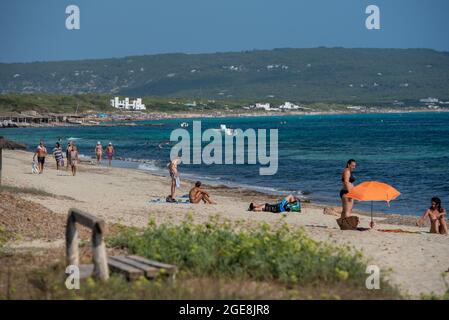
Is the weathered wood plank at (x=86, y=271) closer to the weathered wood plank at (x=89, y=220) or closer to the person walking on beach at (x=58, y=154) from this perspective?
the weathered wood plank at (x=89, y=220)

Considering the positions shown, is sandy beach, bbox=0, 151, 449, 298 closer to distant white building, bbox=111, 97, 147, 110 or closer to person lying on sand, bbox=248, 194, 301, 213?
person lying on sand, bbox=248, 194, 301, 213

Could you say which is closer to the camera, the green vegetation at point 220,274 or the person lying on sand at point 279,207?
the green vegetation at point 220,274

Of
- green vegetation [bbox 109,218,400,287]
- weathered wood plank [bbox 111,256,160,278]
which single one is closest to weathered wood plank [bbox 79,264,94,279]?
weathered wood plank [bbox 111,256,160,278]

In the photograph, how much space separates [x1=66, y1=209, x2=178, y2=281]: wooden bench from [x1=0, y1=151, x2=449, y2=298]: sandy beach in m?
2.94

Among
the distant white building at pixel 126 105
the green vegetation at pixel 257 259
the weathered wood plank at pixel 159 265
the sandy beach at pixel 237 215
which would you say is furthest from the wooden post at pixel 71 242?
the distant white building at pixel 126 105

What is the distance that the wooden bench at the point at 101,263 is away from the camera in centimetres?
820

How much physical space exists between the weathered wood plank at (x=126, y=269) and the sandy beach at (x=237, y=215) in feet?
10.5

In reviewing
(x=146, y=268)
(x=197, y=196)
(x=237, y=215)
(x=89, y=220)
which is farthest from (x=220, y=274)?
(x=197, y=196)

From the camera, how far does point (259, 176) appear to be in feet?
122

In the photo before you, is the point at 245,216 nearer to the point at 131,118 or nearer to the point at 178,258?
the point at 178,258

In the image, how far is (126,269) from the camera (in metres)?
8.43

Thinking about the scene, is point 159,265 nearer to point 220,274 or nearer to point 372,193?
point 220,274

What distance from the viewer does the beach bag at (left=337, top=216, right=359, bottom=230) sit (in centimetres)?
1653
